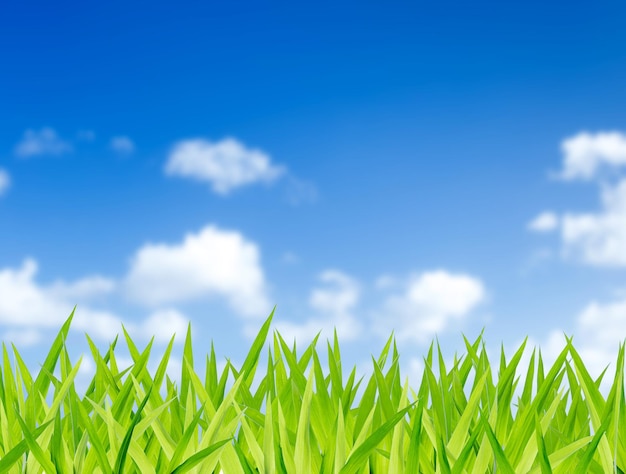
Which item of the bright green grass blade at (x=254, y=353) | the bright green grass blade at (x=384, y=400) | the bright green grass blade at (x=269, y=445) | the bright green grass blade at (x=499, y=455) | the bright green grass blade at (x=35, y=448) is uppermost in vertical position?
the bright green grass blade at (x=254, y=353)

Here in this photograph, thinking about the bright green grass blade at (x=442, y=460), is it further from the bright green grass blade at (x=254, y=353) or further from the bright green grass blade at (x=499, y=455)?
the bright green grass blade at (x=254, y=353)

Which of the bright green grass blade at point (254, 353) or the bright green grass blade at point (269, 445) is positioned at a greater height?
the bright green grass blade at point (254, 353)

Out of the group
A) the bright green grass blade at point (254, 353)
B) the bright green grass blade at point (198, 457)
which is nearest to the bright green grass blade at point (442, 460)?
the bright green grass blade at point (198, 457)

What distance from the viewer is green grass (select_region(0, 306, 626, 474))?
5.03ft

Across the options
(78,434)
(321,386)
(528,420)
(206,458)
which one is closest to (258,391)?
(321,386)

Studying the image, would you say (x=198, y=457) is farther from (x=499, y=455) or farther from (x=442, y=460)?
(x=499, y=455)

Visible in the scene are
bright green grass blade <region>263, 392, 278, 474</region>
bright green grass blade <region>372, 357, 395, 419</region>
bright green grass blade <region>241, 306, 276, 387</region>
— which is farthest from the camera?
bright green grass blade <region>241, 306, 276, 387</region>

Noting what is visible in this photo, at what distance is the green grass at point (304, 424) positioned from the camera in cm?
153

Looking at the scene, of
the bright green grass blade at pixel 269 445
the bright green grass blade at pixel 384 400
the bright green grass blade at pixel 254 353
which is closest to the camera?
the bright green grass blade at pixel 269 445

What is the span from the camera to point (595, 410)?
6.12 ft

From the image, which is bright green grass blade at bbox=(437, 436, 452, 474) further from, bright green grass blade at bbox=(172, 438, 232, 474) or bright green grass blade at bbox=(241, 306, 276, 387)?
bright green grass blade at bbox=(241, 306, 276, 387)

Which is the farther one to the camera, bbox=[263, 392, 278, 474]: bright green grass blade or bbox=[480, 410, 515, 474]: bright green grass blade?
bbox=[263, 392, 278, 474]: bright green grass blade

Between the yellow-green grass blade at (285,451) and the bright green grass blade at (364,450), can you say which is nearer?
the bright green grass blade at (364,450)

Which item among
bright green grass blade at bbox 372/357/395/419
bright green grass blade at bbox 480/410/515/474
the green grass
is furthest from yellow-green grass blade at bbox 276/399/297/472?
bright green grass blade at bbox 480/410/515/474
